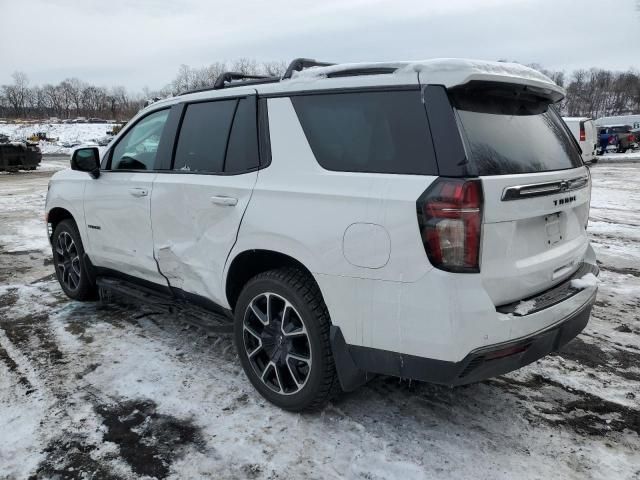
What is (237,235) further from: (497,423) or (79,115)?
(79,115)

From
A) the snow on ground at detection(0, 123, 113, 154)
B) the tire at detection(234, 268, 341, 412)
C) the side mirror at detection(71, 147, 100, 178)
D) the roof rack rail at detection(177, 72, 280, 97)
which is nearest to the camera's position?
the tire at detection(234, 268, 341, 412)

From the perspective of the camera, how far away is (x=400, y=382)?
10.9 ft

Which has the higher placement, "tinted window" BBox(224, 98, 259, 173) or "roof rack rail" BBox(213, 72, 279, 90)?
"roof rack rail" BBox(213, 72, 279, 90)

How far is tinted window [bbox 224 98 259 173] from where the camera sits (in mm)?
3094

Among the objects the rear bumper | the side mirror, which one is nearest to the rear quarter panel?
the rear bumper

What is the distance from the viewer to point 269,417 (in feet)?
9.66

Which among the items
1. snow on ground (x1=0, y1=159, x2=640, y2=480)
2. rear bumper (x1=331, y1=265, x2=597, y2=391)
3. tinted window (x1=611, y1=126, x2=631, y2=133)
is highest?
tinted window (x1=611, y1=126, x2=631, y2=133)

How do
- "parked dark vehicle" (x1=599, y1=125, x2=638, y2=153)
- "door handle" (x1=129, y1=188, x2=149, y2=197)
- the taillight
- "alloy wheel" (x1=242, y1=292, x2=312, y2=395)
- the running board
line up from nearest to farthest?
1. the taillight
2. "alloy wheel" (x1=242, y1=292, x2=312, y2=395)
3. the running board
4. "door handle" (x1=129, y1=188, x2=149, y2=197)
5. "parked dark vehicle" (x1=599, y1=125, x2=638, y2=153)

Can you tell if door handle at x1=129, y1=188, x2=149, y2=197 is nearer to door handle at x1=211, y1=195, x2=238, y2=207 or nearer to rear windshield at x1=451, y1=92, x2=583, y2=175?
door handle at x1=211, y1=195, x2=238, y2=207

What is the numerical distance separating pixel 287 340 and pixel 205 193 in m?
1.10

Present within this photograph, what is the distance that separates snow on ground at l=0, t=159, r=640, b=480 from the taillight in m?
1.06

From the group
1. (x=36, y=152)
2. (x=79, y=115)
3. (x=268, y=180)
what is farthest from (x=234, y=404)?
(x=79, y=115)

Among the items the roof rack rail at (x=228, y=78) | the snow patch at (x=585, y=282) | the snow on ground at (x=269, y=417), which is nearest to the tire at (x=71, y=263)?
the snow on ground at (x=269, y=417)

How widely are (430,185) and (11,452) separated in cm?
256
